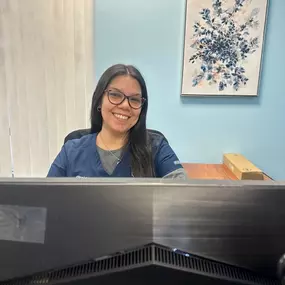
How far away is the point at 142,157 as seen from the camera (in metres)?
1.40

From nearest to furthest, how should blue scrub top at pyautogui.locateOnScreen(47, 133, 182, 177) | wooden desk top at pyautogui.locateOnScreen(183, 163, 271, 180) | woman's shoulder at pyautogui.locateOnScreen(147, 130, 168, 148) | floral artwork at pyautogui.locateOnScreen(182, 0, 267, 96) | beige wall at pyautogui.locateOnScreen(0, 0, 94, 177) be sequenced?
blue scrub top at pyautogui.locateOnScreen(47, 133, 182, 177) < woman's shoulder at pyautogui.locateOnScreen(147, 130, 168, 148) < beige wall at pyautogui.locateOnScreen(0, 0, 94, 177) < wooden desk top at pyautogui.locateOnScreen(183, 163, 271, 180) < floral artwork at pyautogui.locateOnScreen(182, 0, 267, 96)

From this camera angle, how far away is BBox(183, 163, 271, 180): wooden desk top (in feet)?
6.85

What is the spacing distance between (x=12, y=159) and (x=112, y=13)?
1152mm

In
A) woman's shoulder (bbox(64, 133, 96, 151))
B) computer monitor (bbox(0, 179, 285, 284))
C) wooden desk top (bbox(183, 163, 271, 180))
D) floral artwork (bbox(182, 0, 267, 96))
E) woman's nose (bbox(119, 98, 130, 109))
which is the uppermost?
floral artwork (bbox(182, 0, 267, 96))

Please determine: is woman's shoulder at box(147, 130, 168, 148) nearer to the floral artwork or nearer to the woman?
the woman

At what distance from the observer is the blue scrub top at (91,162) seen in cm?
137

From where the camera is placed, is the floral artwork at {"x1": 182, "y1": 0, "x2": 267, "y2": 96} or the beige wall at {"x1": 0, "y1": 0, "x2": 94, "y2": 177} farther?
the floral artwork at {"x1": 182, "y1": 0, "x2": 267, "y2": 96}

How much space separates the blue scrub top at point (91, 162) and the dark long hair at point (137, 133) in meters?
0.03

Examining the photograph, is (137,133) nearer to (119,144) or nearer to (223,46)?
(119,144)

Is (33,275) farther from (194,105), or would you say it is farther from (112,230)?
(194,105)

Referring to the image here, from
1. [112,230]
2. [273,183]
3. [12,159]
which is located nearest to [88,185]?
[112,230]

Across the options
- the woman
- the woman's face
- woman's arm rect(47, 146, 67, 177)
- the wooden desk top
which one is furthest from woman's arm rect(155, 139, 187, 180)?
the wooden desk top

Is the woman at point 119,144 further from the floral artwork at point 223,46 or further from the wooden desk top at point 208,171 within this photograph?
the floral artwork at point 223,46

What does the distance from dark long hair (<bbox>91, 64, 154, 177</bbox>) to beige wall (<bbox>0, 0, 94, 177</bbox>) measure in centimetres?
74
